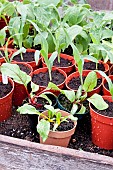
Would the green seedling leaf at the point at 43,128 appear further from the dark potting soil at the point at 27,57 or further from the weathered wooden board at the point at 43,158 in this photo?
the dark potting soil at the point at 27,57

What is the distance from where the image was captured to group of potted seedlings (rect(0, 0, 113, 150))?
1.21 meters

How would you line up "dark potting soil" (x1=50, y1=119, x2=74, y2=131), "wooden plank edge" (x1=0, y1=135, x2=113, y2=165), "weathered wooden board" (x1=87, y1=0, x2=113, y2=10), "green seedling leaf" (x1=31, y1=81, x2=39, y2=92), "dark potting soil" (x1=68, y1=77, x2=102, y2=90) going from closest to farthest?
"wooden plank edge" (x1=0, y1=135, x2=113, y2=165) < "dark potting soil" (x1=50, y1=119, x2=74, y2=131) < "green seedling leaf" (x1=31, y1=81, x2=39, y2=92) < "dark potting soil" (x1=68, y1=77, x2=102, y2=90) < "weathered wooden board" (x1=87, y1=0, x2=113, y2=10)

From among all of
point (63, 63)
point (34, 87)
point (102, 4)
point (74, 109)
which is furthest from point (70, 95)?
point (102, 4)

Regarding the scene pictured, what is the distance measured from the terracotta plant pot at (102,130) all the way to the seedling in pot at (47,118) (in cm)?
9

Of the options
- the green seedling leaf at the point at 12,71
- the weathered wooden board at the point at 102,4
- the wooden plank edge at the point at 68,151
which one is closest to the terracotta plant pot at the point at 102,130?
the wooden plank edge at the point at 68,151

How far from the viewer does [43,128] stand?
1129mm

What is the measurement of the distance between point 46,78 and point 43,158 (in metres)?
0.43

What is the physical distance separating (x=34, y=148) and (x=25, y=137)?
185mm

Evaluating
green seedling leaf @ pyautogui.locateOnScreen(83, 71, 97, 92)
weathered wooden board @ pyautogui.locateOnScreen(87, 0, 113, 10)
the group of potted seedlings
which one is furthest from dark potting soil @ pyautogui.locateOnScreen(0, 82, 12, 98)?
weathered wooden board @ pyautogui.locateOnScreen(87, 0, 113, 10)

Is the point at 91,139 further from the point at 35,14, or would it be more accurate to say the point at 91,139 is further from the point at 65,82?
the point at 35,14

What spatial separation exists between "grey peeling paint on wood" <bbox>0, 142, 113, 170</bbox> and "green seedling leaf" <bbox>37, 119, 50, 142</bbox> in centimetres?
6

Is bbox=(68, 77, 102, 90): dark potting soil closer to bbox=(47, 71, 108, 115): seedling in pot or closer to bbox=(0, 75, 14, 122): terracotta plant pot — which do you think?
bbox=(47, 71, 108, 115): seedling in pot

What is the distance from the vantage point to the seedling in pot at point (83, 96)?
121cm

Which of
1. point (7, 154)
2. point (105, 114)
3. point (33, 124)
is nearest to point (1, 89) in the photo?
point (33, 124)
